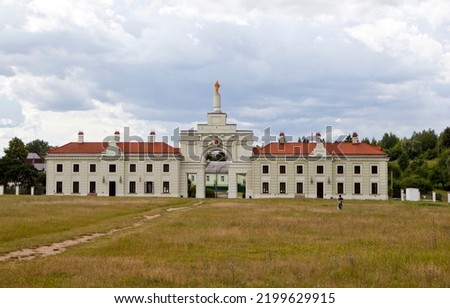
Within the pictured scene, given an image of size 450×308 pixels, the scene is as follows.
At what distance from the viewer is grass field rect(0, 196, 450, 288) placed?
13.8 metres

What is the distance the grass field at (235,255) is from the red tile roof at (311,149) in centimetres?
4564

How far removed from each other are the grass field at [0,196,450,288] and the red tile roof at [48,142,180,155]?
1844 inches

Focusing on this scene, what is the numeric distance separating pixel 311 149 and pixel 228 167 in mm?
10637

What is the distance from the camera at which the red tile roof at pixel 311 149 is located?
76.5 m

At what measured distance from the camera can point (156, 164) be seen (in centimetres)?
7731

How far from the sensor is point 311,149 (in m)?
76.9

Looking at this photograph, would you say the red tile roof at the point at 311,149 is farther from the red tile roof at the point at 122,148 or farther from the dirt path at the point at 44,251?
the dirt path at the point at 44,251

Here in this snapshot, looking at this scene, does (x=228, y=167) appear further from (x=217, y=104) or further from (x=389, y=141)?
(x=389, y=141)

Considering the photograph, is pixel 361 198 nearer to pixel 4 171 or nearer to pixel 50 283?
pixel 4 171

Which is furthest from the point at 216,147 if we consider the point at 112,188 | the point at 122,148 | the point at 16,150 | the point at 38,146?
the point at 38,146

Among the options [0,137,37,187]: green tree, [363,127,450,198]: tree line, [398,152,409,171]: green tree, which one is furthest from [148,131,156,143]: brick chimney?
[398,152,409,171]: green tree

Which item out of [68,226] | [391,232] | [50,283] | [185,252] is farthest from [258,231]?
[50,283]

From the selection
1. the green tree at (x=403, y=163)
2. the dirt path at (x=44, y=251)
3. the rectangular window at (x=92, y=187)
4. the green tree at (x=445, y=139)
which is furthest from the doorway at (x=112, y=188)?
the green tree at (x=445, y=139)
